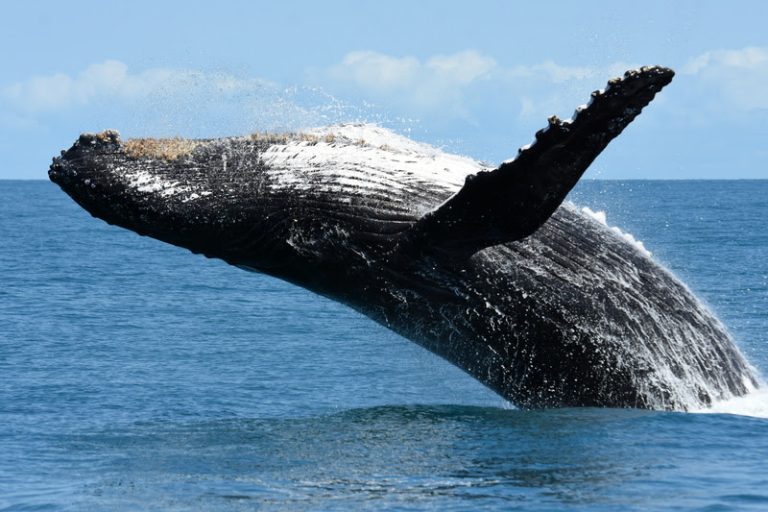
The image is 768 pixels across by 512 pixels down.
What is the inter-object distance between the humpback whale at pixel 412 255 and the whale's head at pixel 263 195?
0.5 inches

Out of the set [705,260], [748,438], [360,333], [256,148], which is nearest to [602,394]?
[748,438]

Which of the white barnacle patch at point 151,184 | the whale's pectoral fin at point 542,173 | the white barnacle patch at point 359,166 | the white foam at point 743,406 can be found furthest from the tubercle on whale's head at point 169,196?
the white foam at point 743,406

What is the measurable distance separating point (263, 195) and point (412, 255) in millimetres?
1499

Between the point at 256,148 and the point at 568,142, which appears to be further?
the point at 256,148

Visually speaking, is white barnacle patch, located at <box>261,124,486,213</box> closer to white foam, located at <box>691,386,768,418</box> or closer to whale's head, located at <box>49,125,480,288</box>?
whale's head, located at <box>49,125,480,288</box>

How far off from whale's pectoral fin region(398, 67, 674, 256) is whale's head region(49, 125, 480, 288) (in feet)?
3.23

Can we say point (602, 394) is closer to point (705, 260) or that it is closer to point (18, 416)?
point (18, 416)

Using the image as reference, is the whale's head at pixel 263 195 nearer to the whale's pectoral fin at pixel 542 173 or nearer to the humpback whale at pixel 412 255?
the humpback whale at pixel 412 255

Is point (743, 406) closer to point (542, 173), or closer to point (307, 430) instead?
point (542, 173)

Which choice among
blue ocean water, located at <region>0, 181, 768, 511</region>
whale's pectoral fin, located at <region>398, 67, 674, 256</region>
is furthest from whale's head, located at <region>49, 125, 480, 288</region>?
blue ocean water, located at <region>0, 181, 768, 511</region>

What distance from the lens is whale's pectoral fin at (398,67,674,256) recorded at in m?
8.47

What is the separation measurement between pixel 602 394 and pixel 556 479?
2.35m

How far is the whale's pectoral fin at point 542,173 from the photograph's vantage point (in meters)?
8.47

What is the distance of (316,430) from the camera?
11.5 meters
